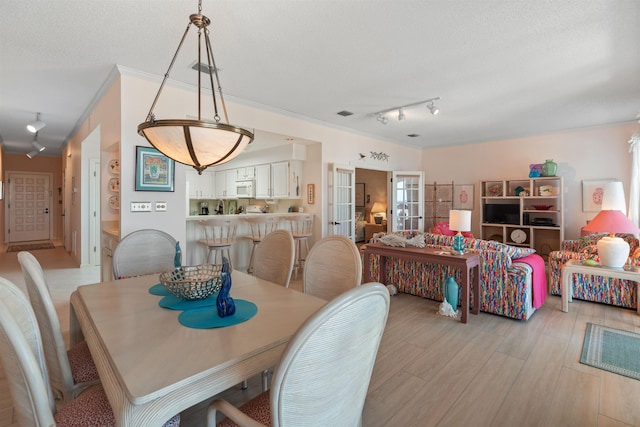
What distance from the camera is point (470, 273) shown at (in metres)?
3.62

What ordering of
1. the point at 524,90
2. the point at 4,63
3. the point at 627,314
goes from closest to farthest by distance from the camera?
the point at 4,63
the point at 627,314
the point at 524,90

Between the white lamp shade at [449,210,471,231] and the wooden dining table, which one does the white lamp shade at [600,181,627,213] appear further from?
the wooden dining table

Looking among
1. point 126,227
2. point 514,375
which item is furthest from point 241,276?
point 514,375

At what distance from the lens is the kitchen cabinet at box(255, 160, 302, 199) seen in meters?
6.02

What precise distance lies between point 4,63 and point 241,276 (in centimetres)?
343

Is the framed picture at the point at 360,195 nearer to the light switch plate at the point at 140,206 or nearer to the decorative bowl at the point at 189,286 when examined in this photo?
the light switch plate at the point at 140,206

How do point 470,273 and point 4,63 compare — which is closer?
point 4,63

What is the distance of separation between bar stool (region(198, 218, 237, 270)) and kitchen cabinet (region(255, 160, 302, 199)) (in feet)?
5.05

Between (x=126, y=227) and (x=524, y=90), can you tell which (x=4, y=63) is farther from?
(x=524, y=90)

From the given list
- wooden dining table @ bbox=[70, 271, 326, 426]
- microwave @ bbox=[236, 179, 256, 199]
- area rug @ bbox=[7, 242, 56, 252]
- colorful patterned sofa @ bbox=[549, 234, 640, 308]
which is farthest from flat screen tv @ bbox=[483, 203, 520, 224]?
area rug @ bbox=[7, 242, 56, 252]

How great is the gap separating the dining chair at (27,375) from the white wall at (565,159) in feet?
24.6

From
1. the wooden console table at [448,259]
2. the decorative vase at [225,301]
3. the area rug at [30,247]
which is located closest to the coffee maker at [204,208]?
the area rug at [30,247]

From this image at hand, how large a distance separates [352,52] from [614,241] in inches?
140

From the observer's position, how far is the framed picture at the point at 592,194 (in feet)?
19.0
